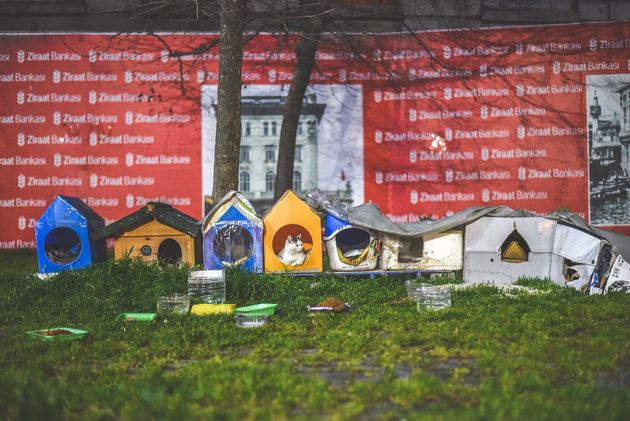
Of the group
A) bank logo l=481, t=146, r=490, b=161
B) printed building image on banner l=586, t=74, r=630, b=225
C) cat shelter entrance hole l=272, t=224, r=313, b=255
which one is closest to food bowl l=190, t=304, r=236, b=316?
cat shelter entrance hole l=272, t=224, r=313, b=255

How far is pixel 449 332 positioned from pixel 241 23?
5.89m

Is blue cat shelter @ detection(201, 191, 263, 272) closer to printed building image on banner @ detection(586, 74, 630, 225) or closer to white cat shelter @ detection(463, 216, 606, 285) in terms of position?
white cat shelter @ detection(463, 216, 606, 285)

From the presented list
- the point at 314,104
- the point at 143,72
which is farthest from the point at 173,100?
the point at 314,104

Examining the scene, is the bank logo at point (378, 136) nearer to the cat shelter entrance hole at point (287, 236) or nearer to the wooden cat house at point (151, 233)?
the cat shelter entrance hole at point (287, 236)

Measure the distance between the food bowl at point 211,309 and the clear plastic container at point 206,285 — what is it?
0.44 m

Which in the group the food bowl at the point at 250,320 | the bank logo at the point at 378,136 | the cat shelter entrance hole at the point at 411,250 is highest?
the bank logo at the point at 378,136

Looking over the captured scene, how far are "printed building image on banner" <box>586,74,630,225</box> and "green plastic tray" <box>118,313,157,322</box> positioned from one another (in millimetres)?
8765

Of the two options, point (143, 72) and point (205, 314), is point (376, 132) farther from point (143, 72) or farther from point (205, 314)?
point (205, 314)

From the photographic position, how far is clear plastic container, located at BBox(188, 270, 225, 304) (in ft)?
21.7

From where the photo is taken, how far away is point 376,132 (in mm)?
11773

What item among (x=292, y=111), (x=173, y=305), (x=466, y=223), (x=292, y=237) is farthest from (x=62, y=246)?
(x=466, y=223)

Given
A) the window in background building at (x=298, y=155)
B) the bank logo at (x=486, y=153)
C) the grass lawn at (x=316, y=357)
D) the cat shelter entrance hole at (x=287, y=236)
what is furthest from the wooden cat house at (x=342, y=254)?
the bank logo at (x=486, y=153)

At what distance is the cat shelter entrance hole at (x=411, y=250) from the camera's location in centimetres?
785

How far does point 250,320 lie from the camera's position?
Result: 5422 millimetres
